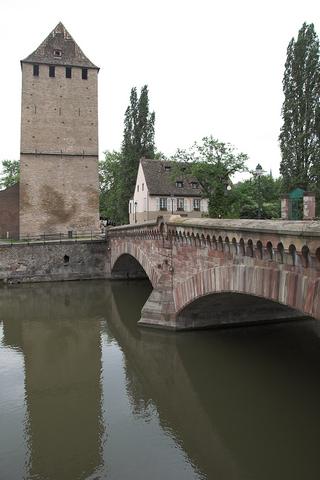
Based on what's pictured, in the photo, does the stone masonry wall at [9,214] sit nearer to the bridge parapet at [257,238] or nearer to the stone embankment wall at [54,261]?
the stone embankment wall at [54,261]

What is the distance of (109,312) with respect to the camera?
82.0ft

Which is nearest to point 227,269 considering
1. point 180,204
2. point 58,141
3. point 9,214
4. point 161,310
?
point 161,310

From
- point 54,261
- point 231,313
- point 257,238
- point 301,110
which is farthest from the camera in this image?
point 54,261

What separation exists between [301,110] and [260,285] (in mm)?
24487

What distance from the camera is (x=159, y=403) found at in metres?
12.2

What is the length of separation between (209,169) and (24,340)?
1829cm

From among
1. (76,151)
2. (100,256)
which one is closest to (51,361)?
(100,256)

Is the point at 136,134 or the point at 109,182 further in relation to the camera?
the point at 109,182

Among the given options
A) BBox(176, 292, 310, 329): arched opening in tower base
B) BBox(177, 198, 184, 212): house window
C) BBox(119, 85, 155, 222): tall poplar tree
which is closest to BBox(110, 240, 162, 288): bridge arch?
BBox(176, 292, 310, 329): arched opening in tower base

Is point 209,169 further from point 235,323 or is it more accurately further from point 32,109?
point 32,109

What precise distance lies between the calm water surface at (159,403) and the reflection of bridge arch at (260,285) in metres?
2.64

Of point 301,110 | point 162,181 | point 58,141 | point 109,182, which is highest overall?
point 58,141

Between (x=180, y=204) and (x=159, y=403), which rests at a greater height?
(x=180, y=204)

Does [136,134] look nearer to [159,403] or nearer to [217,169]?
[217,169]
